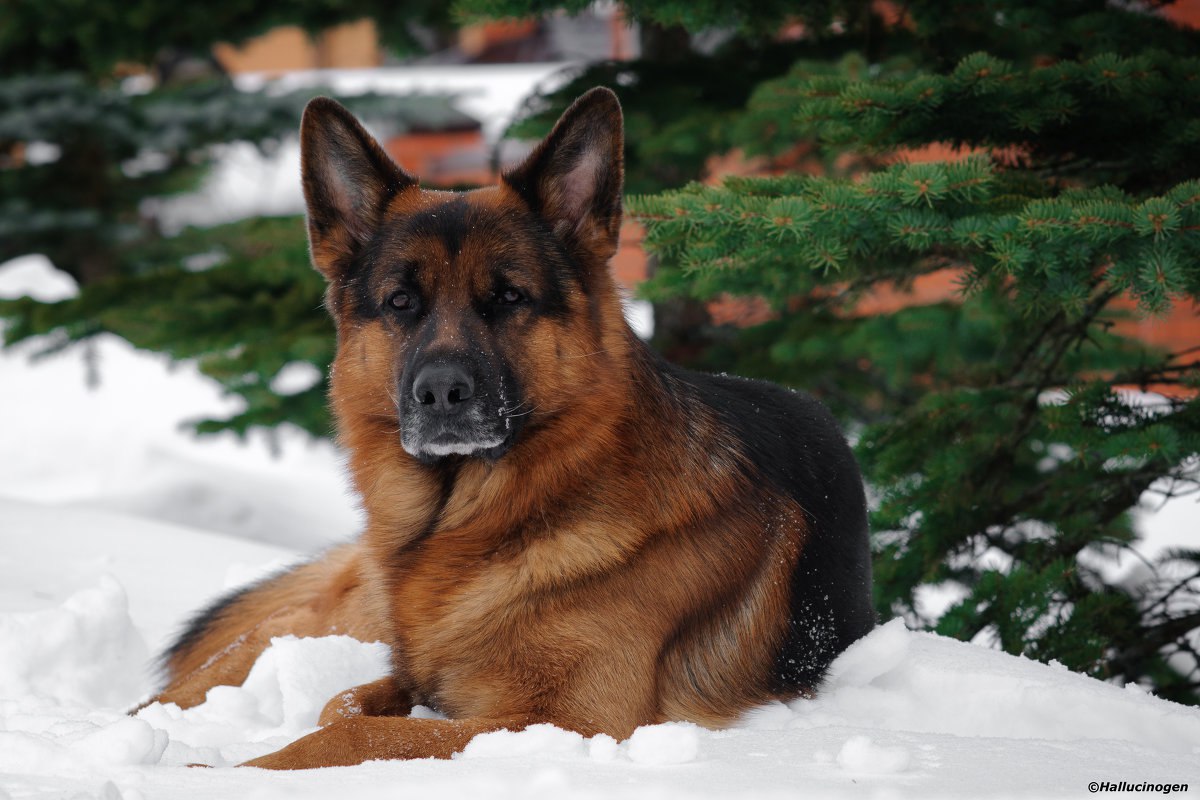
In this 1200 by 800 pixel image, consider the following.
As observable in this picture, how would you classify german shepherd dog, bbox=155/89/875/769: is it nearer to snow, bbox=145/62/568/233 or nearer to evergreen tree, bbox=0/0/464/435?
evergreen tree, bbox=0/0/464/435

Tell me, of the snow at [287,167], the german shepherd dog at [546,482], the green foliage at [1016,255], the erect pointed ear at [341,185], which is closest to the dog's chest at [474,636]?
the german shepherd dog at [546,482]

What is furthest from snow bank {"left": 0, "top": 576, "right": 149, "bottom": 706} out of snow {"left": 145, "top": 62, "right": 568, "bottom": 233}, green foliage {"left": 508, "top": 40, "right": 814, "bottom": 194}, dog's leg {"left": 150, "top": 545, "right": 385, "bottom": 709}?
snow {"left": 145, "top": 62, "right": 568, "bottom": 233}

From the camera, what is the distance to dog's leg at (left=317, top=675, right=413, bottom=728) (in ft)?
10.3

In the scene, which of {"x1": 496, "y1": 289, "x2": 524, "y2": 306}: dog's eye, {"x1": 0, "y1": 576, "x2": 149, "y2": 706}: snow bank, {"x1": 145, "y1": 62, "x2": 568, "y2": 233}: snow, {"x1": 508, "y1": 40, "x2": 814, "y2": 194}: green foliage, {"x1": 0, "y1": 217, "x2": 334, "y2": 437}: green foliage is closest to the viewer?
{"x1": 496, "y1": 289, "x2": 524, "y2": 306}: dog's eye

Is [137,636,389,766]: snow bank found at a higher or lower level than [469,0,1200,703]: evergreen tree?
lower

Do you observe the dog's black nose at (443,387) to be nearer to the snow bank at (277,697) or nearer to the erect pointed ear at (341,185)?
the erect pointed ear at (341,185)

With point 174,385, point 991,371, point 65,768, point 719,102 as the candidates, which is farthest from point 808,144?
point 174,385

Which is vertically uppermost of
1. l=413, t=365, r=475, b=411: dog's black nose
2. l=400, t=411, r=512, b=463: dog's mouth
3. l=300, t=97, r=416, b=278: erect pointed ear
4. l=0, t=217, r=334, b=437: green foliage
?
l=300, t=97, r=416, b=278: erect pointed ear

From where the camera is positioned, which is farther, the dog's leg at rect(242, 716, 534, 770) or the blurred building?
the blurred building

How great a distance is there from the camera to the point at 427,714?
319 cm

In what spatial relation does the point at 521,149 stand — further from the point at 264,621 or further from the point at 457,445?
the point at 457,445

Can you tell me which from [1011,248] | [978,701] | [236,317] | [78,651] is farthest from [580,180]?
[236,317]

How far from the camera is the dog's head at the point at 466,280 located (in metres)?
3.09

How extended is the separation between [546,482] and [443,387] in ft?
1.38
